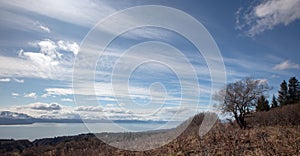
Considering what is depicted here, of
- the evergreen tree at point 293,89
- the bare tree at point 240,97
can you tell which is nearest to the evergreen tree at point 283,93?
the evergreen tree at point 293,89

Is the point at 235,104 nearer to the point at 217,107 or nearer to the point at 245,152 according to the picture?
the point at 217,107

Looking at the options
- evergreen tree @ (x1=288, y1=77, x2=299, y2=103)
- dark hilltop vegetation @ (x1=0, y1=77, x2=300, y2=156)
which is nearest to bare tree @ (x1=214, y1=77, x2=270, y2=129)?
dark hilltop vegetation @ (x1=0, y1=77, x2=300, y2=156)

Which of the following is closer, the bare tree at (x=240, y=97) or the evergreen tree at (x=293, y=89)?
the bare tree at (x=240, y=97)

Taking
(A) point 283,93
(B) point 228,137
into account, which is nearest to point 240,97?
(B) point 228,137

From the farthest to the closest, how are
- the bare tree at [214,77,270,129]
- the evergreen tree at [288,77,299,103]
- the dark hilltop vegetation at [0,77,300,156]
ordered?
the evergreen tree at [288,77,299,103], the bare tree at [214,77,270,129], the dark hilltop vegetation at [0,77,300,156]

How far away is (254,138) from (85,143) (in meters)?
20.5

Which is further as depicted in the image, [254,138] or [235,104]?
[235,104]

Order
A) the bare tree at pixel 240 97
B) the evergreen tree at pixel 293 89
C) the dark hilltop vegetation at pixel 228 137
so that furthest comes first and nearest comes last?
the evergreen tree at pixel 293 89 → the bare tree at pixel 240 97 → the dark hilltop vegetation at pixel 228 137

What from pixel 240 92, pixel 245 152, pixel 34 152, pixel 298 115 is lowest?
pixel 34 152

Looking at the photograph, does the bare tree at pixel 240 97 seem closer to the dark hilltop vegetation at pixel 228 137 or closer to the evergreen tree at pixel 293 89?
the dark hilltop vegetation at pixel 228 137

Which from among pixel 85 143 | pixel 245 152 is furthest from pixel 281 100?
pixel 245 152

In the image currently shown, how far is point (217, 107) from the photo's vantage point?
29.5m

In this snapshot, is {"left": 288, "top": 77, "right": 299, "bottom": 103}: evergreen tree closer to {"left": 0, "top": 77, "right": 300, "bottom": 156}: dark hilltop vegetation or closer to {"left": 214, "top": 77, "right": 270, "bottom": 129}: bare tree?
{"left": 0, "top": 77, "right": 300, "bottom": 156}: dark hilltop vegetation

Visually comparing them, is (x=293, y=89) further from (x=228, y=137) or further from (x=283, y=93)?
(x=228, y=137)
